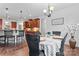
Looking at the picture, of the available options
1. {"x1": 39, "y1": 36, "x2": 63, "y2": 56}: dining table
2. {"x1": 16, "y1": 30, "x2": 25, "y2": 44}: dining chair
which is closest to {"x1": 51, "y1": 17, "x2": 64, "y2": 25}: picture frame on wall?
{"x1": 39, "y1": 36, "x2": 63, "y2": 56}: dining table

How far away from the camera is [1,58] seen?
6.96 feet

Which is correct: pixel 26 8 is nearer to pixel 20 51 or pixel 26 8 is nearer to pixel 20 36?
pixel 20 36

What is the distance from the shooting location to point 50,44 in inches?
84.1

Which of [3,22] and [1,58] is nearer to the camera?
[3,22]

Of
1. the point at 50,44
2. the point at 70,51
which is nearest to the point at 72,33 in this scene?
the point at 70,51

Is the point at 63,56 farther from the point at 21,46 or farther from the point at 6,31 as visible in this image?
the point at 6,31

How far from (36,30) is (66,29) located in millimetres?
550

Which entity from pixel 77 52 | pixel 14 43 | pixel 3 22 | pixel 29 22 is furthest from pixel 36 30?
pixel 77 52

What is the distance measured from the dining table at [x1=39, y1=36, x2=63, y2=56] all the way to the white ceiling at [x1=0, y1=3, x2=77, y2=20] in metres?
0.50

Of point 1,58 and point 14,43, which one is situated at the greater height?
point 14,43

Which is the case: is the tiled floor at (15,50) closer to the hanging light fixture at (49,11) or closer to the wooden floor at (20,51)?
the wooden floor at (20,51)

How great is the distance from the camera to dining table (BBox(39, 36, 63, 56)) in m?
2.08

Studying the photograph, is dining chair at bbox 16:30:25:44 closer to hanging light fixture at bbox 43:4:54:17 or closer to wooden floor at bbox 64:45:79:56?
hanging light fixture at bbox 43:4:54:17

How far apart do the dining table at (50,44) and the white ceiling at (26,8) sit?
499 millimetres
